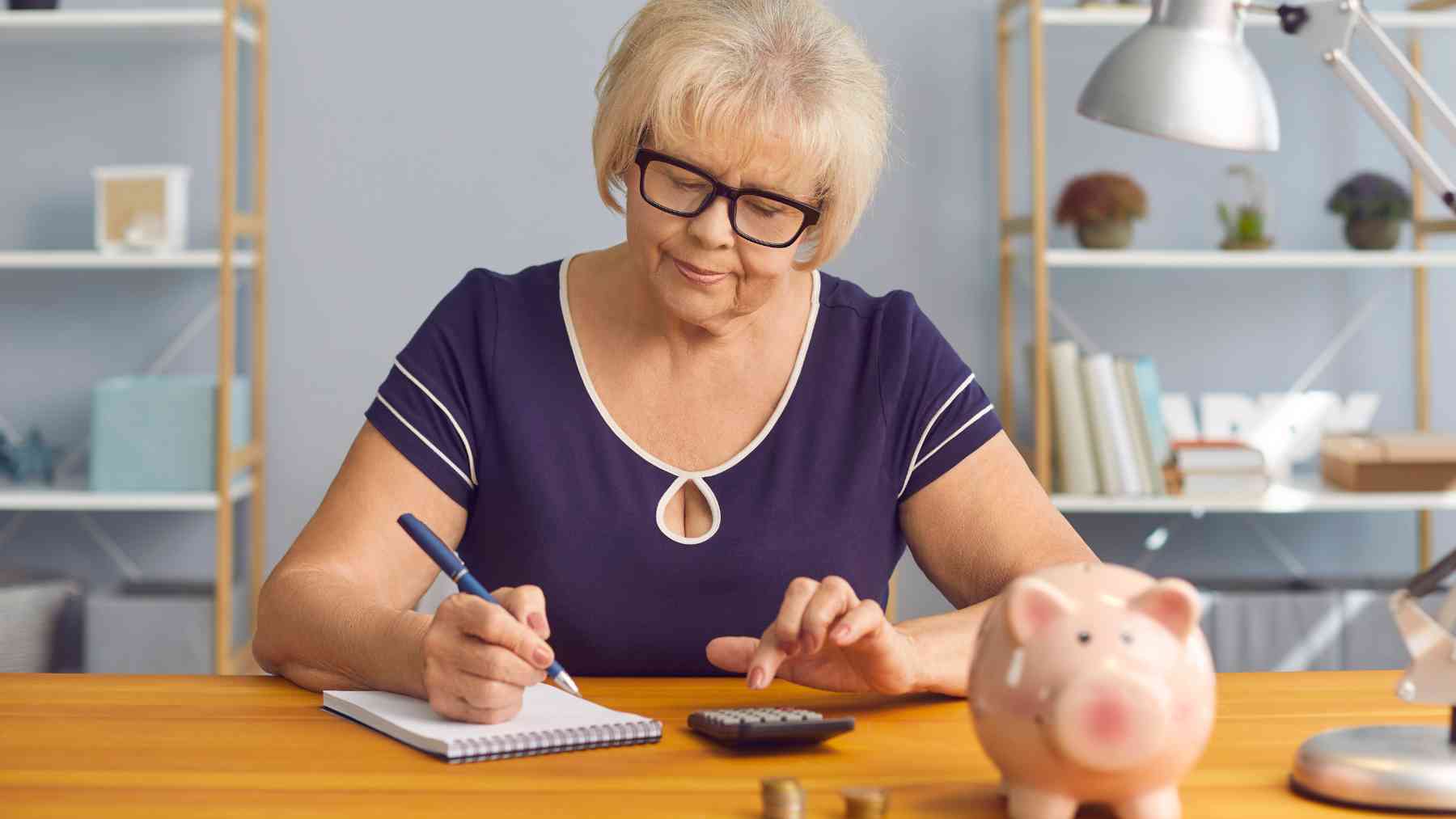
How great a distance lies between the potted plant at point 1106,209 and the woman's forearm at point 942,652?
1836 mm

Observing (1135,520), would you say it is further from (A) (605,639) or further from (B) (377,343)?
(A) (605,639)

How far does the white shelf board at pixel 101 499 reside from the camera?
2.72 metres

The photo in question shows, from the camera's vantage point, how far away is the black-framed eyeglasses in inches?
50.9

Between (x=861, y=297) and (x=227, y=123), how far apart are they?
1.58 meters

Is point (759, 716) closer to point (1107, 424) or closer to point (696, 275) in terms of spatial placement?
point (696, 275)

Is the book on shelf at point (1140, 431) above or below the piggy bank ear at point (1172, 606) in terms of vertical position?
above

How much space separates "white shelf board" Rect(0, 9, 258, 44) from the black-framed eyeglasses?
1676mm

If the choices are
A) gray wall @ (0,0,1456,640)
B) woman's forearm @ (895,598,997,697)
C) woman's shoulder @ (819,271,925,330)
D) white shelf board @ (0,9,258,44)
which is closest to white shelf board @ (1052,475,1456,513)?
gray wall @ (0,0,1456,640)

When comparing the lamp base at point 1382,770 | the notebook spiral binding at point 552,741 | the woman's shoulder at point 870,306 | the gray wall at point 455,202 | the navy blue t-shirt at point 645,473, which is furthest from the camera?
the gray wall at point 455,202

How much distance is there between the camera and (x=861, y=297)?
1548 mm

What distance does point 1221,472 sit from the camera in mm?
2766

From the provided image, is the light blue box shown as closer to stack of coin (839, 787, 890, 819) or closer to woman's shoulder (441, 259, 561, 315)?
woman's shoulder (441, 259, 561, 315)

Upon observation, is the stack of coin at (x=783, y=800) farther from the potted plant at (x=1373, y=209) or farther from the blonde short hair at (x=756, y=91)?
the potted plant at (x=1373, y=209)

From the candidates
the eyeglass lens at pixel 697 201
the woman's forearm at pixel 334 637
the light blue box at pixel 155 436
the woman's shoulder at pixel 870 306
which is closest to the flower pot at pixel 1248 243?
the woman's shoulder at pixel 870 306
